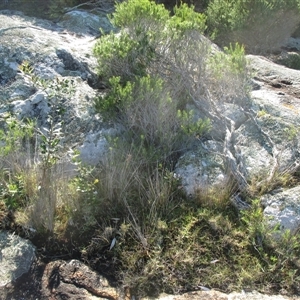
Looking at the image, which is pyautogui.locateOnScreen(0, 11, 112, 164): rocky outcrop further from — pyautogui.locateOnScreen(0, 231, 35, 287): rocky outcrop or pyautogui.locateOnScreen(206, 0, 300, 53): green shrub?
pyautogui.locateOnScreen(206, 0, 300, 53): green shrub

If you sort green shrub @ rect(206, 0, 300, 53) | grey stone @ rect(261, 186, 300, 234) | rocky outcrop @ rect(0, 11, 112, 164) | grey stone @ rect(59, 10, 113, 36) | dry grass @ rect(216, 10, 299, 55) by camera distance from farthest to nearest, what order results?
dry grass @ rect(216, 10, 299, 55), green shrub @ rect(206, 0, 300, 53), grey stone @ rect(59, 10, 113, 36), rocky outcrop @ rect(0, 11, 112, 164), grey stone @ rect(261, 186, 300, 234)

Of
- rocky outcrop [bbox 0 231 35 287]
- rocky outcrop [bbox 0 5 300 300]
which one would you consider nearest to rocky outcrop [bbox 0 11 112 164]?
rocky outcrop [bbox 0 5 300 300]

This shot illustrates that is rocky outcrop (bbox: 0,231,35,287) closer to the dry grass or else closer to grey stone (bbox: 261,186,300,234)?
grey stone (bbox: 261,186,300,234)

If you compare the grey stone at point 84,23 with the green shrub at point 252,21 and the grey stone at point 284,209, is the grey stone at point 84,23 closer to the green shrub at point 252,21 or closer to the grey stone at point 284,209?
the green shrub at point 252,21

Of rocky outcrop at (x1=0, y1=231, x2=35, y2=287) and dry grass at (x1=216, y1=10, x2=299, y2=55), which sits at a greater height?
dry grass at (x1=216, y1=10, x2=299, y2=55)

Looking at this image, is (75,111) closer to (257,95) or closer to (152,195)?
(152,195)

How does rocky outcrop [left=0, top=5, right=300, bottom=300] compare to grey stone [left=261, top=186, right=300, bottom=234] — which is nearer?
rocky outcrop [left=0, top=5, right=300, bottom=300]

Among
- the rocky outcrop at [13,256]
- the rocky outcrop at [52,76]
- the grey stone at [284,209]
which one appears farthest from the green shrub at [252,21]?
the rocky outcrop at [13,256]

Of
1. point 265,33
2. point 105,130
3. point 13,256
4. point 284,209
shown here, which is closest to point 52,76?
point 105,130

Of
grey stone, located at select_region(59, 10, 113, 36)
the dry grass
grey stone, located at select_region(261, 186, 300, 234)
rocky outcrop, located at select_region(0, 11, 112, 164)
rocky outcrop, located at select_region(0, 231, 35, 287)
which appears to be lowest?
rocky outcrop, located at select_region(0, 231, 35, 287)

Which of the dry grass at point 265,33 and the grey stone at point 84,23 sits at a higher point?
the dry grass at point 265,33

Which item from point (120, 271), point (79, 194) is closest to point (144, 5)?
Result: point (79, 194)

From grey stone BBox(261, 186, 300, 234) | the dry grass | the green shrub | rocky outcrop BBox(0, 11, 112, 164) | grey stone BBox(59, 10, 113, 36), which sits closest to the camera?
grey stone BBox(261, 186, 300, 234)

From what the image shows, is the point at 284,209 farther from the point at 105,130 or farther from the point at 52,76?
the point at 52,76
